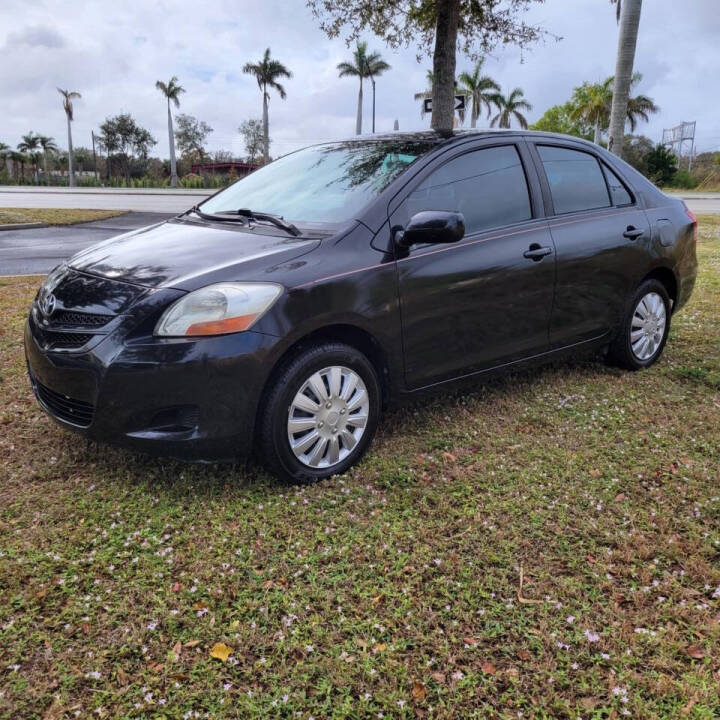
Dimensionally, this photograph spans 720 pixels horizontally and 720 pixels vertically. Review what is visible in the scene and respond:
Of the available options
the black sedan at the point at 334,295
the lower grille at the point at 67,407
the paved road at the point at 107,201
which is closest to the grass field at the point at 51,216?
the paved road at the point at 107,201

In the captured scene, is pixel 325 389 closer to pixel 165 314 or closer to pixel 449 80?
pixel 165 314

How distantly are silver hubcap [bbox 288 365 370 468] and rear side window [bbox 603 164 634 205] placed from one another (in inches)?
101

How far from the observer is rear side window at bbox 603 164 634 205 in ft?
15.6

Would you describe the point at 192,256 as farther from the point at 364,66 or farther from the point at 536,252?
the point at 364,66

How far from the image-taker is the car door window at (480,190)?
373 centimetres

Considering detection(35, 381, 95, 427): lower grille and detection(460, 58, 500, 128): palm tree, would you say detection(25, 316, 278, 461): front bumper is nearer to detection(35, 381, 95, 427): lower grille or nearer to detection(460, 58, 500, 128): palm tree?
detection(35, 381, 95, 427): lower grille

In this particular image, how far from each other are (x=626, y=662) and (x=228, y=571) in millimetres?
1515

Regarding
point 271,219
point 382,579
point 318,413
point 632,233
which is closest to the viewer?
point 382,579

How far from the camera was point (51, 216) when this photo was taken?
17.0 metres

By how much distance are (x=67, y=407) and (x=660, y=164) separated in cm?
4622

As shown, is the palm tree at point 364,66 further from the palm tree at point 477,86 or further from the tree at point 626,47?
the tree at point 626,47

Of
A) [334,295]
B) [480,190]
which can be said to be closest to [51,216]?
[480,190]

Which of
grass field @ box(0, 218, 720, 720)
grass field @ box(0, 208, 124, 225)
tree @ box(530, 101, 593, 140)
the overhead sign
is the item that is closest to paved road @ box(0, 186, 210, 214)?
grass field @ box(0, 208, 124, 225)

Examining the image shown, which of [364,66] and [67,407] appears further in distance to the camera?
[364,66]
